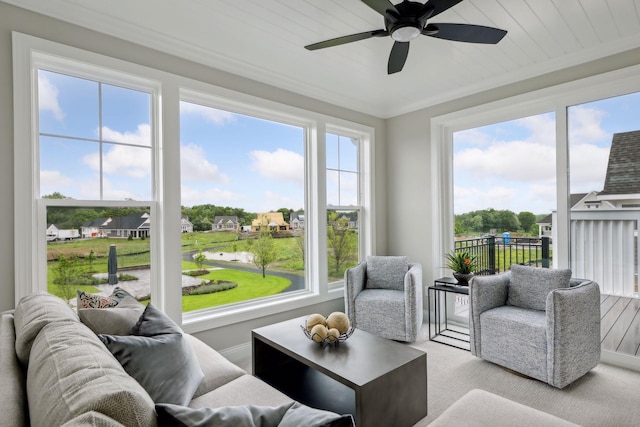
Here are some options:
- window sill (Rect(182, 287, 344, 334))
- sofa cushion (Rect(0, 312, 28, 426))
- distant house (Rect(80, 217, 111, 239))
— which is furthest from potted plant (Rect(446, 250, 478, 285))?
sofa cushion (Rect(0, 312, 28, 426))

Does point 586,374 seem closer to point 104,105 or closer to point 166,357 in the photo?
point 166,357

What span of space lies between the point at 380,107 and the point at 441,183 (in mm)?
1213

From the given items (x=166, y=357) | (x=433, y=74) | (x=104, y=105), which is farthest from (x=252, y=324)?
(x=433, y=74)

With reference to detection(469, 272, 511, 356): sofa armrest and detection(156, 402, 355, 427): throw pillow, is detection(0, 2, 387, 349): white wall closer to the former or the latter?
detection(469, 272, 511, 356): sofa armrest

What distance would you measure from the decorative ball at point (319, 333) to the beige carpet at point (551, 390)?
2.55 ft

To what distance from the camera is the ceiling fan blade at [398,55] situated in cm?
227

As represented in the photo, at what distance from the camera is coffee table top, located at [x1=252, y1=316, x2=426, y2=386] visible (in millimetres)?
1823

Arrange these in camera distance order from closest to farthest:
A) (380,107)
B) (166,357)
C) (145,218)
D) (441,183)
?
(166,357) → (145,218) → (441,183) → (380,107)

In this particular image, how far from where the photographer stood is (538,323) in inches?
102

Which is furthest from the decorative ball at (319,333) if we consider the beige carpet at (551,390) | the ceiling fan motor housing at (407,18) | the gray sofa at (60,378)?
the ceiling fan motor housing at (407,18)

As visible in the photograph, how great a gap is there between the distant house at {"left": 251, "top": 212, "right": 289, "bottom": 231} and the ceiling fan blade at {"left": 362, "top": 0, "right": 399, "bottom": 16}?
2.14 metres

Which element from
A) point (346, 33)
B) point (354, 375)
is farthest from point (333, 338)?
point (346, 33)

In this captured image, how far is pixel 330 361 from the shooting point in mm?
1948

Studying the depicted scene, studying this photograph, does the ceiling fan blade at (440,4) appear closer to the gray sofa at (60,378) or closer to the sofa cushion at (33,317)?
the gray sofa at (60,378)
